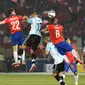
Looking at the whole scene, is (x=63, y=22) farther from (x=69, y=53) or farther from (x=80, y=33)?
(x=69, y=53)

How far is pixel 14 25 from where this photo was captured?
1535 centimetres

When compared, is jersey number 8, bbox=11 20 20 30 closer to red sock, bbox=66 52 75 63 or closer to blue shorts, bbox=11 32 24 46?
blue shorts, bbox=11 32 24 46

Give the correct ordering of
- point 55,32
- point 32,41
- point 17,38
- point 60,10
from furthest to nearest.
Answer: point 60,10 → point 17,38 → point 32,41 → point 55,32

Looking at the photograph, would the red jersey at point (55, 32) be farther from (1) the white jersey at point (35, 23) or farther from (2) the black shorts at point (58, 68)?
(1) the white jersey at point (35, 23)

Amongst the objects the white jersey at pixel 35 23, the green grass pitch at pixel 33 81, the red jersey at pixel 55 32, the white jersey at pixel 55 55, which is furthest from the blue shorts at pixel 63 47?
the white jersey at pixel 35 23

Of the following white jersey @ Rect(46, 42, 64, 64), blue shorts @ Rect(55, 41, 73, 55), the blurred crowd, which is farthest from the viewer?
the blurred crowd

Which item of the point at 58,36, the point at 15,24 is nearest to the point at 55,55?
the point at 58,36

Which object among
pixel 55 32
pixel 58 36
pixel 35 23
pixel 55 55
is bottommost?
pixel 55 55

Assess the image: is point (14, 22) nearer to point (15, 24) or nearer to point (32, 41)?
point (15, 24)

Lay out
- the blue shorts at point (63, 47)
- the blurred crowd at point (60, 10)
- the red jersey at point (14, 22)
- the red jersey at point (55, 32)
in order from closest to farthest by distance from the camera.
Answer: the red jersey at point (55, 32), the blue shorts at point (63, 47), the red jersey at point (14, 22), the blurred crowd at point (60, 10)

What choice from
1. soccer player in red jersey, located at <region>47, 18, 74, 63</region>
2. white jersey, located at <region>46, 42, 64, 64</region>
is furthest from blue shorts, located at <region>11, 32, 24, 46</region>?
soccer player in red jersey, located at <region>47, 18, 74, 63</region>

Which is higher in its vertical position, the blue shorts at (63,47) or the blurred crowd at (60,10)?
the blue shorts at (63,47)

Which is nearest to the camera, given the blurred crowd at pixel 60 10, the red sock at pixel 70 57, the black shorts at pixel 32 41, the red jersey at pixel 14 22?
the red sock at pixel 70 57

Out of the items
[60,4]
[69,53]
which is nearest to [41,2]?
[60,4]
